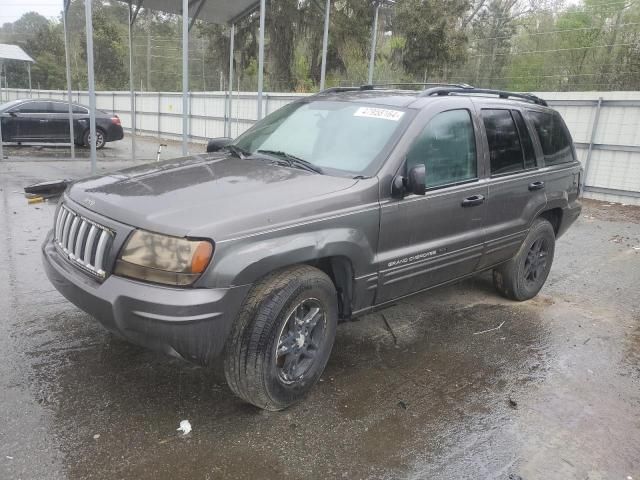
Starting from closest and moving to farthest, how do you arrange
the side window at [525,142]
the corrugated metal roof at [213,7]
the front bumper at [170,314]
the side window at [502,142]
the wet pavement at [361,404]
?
the front bumper at [170,314] < the wet pavement at [361,404] < the side window at [502,142] < the side window at [525,142] < the corrugated metal roof at [213,7]

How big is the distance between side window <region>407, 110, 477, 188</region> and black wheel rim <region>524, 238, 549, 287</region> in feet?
4.77

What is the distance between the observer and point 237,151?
13.4 ft

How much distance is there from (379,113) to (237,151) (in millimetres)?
1119

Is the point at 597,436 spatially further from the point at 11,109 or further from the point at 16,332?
the point at 11,109

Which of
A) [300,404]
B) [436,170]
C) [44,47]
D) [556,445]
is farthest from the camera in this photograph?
[44,47]

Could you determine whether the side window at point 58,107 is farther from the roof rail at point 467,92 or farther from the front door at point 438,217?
the front door at point 438,217

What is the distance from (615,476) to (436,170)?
7.01 feet

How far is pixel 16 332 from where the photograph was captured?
380 cm

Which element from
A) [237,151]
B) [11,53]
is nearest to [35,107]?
[11,53]

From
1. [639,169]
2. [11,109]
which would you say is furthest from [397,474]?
[11,109]

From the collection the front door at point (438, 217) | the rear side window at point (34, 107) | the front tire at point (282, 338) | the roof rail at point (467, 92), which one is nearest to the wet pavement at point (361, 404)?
the front tire at point (282, 338)

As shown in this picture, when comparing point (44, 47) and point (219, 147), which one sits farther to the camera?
point (44, 47)

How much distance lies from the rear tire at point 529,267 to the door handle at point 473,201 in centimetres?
106

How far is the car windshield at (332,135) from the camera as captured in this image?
11.6 feet
